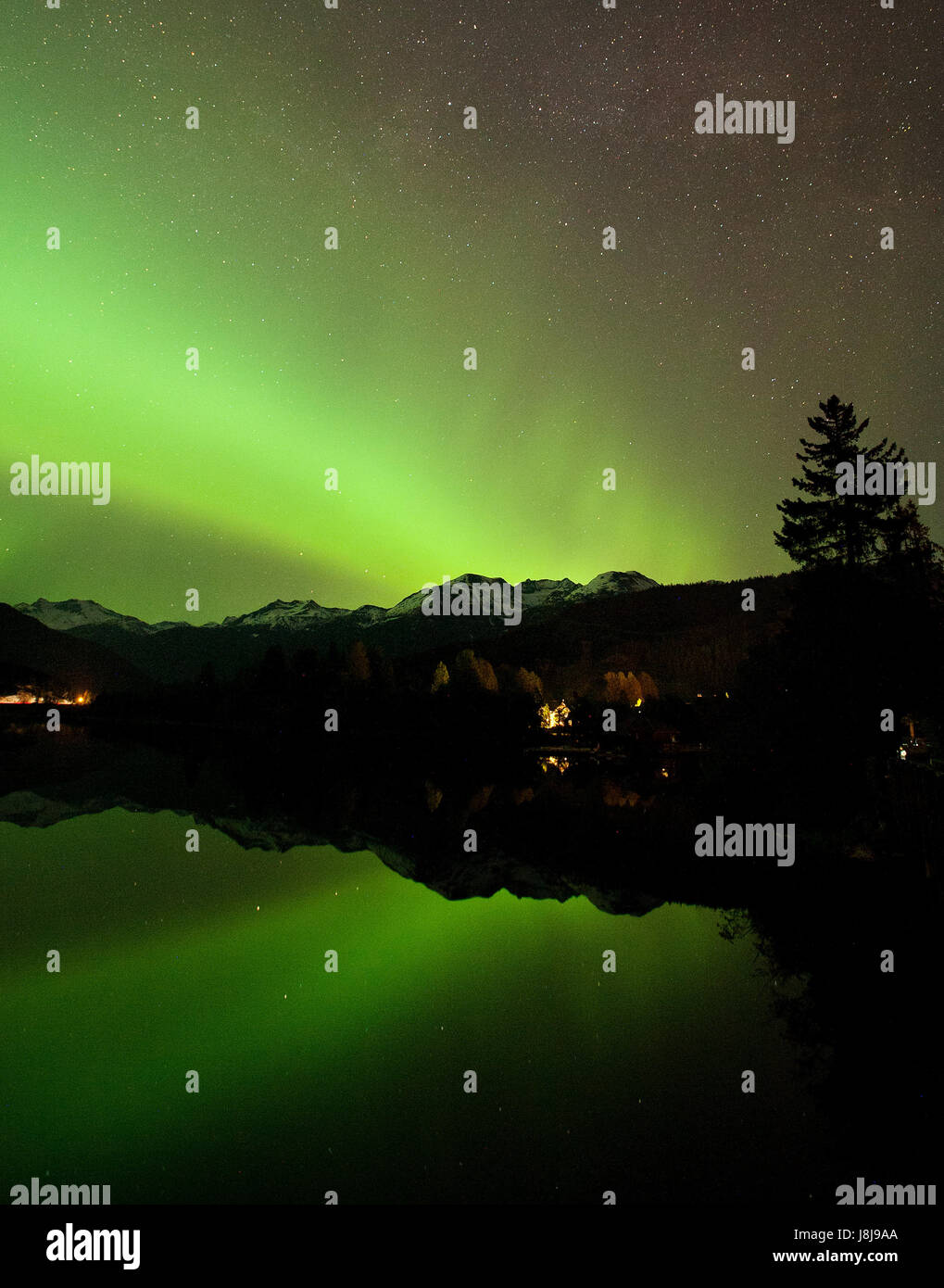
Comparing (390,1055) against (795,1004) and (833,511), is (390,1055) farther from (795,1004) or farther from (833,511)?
(833,511)

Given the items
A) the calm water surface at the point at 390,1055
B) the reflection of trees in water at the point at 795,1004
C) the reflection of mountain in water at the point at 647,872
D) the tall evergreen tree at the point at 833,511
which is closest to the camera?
the calm water surface at the point at 390,1055

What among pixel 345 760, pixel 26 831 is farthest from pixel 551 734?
pixel 26 831

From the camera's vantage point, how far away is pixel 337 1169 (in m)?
7.31

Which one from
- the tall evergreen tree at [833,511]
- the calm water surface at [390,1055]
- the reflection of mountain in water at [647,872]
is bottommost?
the calm water surface at [390,1055]

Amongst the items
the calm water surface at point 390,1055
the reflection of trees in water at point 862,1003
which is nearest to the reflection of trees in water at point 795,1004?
the reflection of trees in water at point 862,1003

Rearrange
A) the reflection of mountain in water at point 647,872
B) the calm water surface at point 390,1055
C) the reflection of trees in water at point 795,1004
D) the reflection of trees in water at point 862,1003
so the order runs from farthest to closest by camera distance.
Answer: the reflection of trees in water at point 795,1004
the reflection of mountain in water at point 647,872
the reflection of trees in water at point 862,1003
the calm water surface at point 390,1055

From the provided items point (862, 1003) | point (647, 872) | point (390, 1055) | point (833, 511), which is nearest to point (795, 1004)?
point (862, 1003)

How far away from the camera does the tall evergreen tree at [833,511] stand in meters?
38.6

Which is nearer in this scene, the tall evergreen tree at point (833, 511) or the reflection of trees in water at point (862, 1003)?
the reflection of trees in water at point (862, 1003)

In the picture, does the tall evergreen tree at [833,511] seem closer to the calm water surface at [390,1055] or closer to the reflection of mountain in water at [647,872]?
the reflection of mountain in water at [647,872]

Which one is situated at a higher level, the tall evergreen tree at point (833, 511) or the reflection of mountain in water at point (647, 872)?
the tall evergreen tree at point (833, 511)

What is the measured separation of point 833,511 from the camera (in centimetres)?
3931

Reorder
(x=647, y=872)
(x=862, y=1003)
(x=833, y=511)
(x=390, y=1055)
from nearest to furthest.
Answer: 1. (x=390, y=1055)
2. (x=862, y=1003)
3. (x=647, y=872)
4. (x=833, y=511)
